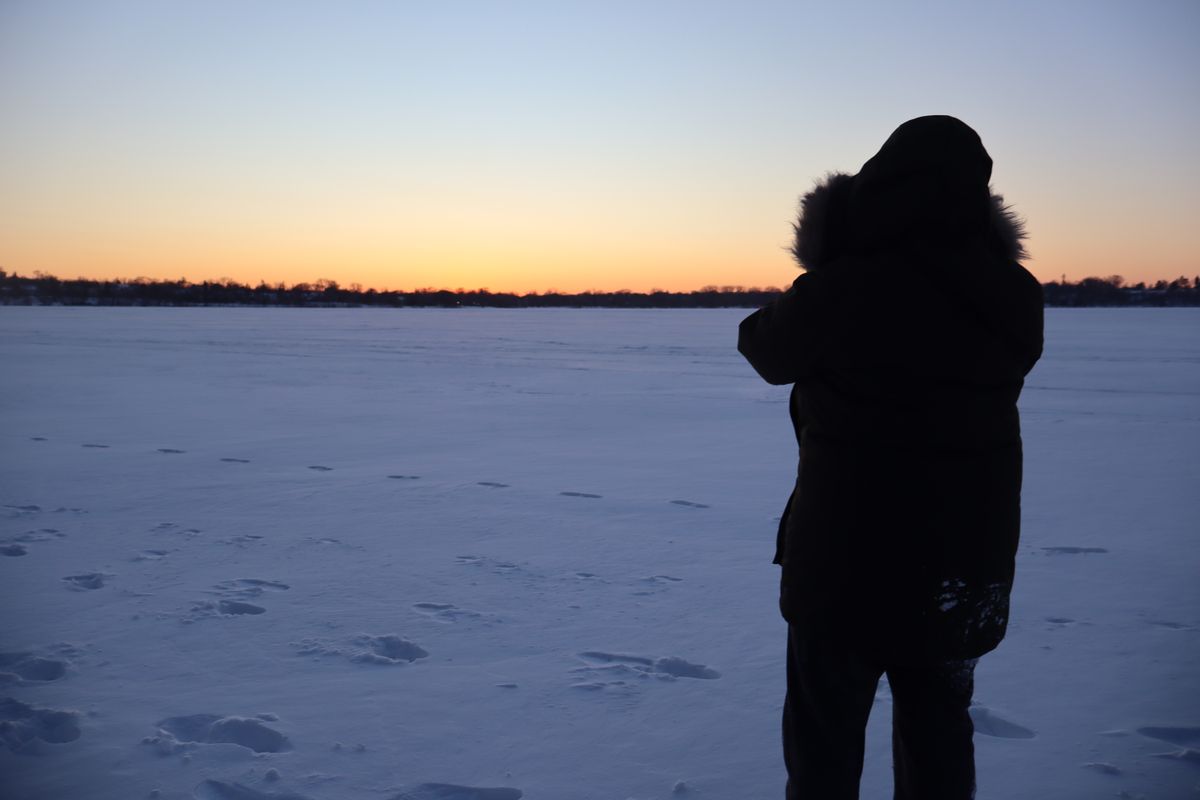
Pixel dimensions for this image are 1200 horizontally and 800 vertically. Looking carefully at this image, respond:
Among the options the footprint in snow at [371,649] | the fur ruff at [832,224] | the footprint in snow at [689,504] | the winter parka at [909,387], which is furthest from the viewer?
the footprint in snow at [689,504]

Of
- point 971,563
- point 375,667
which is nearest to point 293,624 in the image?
point 375,667

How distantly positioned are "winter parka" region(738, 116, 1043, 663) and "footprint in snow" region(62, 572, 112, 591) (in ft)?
11.1

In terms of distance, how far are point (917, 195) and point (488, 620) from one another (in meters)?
2.50

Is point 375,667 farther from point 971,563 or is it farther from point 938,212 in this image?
point 938,212

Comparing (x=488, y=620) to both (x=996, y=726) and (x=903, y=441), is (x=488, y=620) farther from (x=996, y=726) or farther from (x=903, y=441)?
(x=903, y=441)

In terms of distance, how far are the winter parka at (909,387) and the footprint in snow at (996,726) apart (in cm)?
117

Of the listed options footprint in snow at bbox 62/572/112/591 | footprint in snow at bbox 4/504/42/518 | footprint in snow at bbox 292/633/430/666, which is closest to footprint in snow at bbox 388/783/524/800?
footprint in snow at bbox 292/633/430/666

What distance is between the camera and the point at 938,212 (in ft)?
4.51

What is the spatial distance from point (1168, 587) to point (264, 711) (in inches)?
148

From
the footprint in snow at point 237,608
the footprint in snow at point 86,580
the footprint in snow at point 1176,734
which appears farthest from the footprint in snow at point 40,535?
the footprint in snow at point 1176,734

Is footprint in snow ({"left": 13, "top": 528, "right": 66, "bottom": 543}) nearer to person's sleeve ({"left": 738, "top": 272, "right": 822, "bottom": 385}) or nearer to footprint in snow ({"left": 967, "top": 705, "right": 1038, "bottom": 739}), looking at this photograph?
person's sleeve ({"left": 738, "top": 272, "right": 822, "bottom": 385})

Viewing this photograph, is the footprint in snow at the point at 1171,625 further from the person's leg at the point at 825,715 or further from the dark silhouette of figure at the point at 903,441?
the person's leg at the point at 825,715

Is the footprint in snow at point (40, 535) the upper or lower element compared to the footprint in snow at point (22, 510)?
lower

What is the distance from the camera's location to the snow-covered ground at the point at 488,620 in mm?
2293
